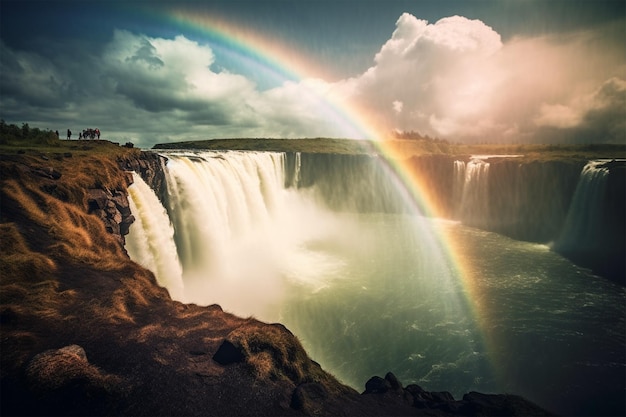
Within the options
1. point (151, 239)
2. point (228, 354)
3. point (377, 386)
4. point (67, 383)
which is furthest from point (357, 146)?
point (67, 383)

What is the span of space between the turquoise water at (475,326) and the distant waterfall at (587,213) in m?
4.37

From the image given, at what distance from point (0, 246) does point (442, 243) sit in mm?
37170

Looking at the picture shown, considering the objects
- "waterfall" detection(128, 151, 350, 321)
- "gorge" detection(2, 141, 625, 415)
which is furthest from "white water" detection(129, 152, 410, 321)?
"gorge" detection(2, 141, 625, 415)

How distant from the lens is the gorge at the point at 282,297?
293 inches

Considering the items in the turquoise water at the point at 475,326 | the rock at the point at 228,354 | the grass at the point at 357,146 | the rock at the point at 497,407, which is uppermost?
the grass at the point at 357,146

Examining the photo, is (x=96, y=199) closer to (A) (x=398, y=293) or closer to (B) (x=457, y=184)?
(A) (x=398, y=293)

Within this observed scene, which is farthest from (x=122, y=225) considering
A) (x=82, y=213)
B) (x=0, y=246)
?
(x=0, y=246)

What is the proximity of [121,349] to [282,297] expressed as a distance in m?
15.4

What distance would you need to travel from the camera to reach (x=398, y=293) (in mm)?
23500

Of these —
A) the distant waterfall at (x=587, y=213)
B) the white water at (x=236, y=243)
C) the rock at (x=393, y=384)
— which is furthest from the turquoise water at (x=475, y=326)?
the rock at (x=393, y=384)

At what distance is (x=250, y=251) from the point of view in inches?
1209

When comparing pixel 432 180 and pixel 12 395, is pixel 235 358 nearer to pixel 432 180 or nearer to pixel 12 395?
pixel 12 395

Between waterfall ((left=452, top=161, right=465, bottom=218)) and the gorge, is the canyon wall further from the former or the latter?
the gorge

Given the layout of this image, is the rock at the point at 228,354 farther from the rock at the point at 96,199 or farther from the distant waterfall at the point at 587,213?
the distant waterfall at the point at 587,213
